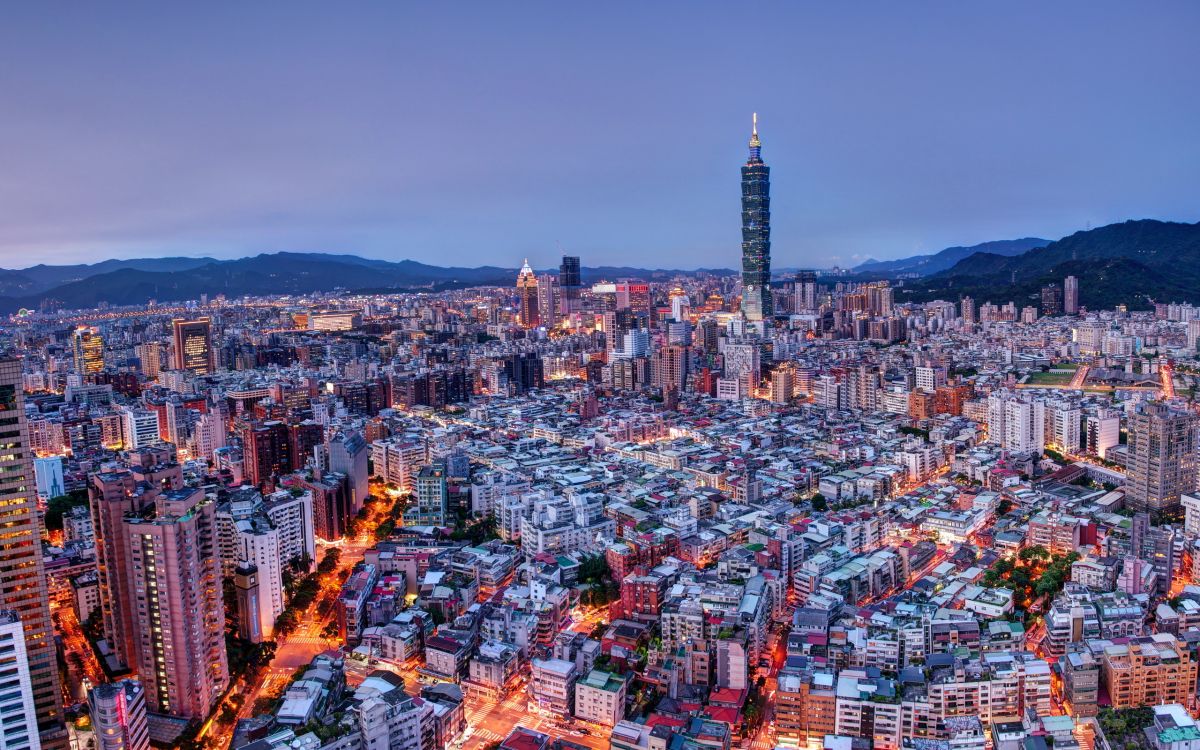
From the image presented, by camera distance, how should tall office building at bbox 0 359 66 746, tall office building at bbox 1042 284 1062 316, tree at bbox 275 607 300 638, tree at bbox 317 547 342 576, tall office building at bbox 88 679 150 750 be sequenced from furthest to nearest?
tall office building at bbox 1042 284 1062 316 → tree at bbox 317 547 342 576 → tree at bbox 275 607 300 638 → tall office building at bbox 0 359 66 746 → tall office building at bbox 88 679 150 750

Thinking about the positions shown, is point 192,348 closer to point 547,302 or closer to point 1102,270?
point 547,302

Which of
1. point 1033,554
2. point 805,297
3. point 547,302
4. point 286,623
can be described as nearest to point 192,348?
point 547,302

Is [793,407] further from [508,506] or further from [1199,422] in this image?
[508,506]

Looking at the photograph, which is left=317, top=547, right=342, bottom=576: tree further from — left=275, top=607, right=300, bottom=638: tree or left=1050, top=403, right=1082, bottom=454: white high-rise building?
left=1050, top=403, right=1082, bottom=454: white high-rise building

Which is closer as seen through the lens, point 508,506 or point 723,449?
point 508,506

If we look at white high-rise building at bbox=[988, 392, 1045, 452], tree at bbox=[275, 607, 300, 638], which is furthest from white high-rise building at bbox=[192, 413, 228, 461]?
white high-rise building at bbox=[988, 392, 1045, 452]

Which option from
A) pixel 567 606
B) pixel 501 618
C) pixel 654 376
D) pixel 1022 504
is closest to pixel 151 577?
pixel 501 618

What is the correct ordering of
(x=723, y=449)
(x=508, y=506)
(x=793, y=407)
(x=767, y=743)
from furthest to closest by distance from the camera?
(x=793, y=407)
(x=723, y=449)
(x=508, y=506)
(x=767, y=743)
